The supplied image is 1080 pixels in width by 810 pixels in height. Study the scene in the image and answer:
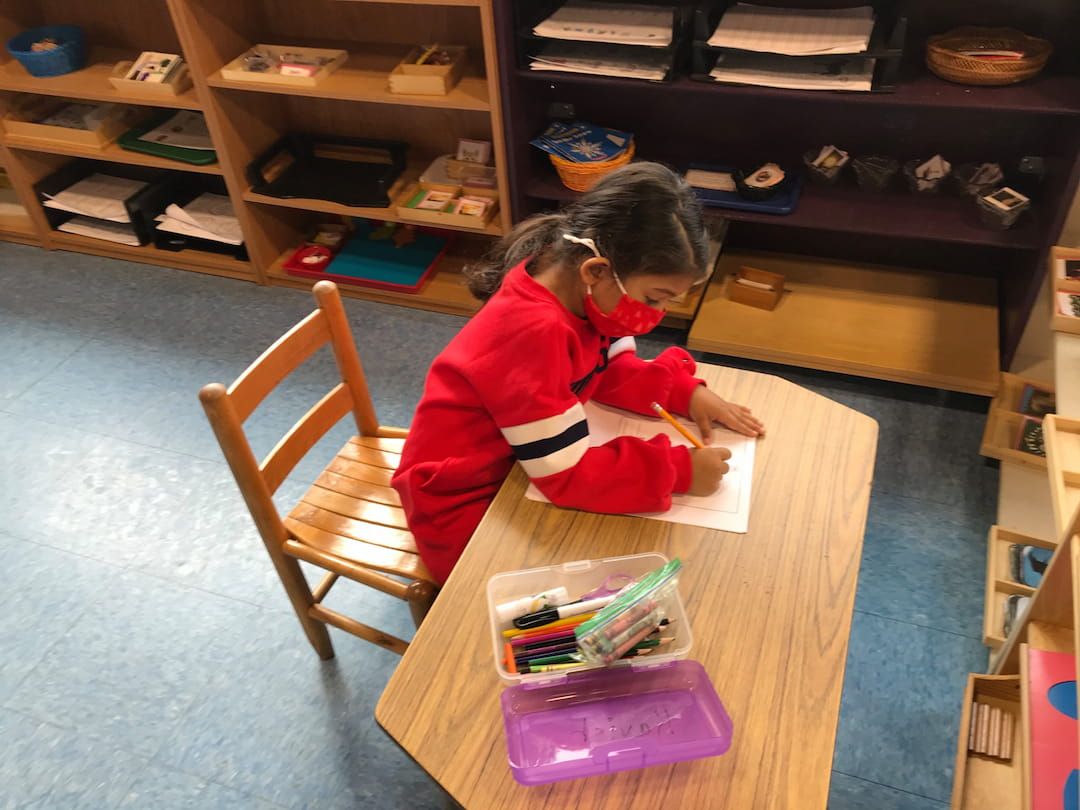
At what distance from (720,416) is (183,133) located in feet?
7.68

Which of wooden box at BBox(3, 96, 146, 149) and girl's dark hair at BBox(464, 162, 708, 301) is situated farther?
wooden box at BBox(3, 96, 146, 149)

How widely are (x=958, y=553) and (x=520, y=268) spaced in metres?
1.30

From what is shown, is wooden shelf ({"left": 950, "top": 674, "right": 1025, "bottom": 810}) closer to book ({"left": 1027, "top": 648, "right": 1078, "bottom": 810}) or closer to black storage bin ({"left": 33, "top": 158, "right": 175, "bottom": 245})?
book ({"left": 1027, "top": 648, "right": 1078, "bottom": 810})

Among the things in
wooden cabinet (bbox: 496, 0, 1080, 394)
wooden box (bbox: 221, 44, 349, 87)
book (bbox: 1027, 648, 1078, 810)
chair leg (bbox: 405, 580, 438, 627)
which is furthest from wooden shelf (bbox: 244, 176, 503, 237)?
book (bbox: 1027, 648, 1078, 810)

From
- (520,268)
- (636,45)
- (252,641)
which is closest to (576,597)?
(520,268)

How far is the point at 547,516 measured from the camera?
1126 millimetres

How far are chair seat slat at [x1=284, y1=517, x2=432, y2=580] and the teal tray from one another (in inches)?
66.7

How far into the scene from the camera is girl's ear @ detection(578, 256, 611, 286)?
115 cm

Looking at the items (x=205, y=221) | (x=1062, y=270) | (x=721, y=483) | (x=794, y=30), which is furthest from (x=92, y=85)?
(x=1062, y=270)

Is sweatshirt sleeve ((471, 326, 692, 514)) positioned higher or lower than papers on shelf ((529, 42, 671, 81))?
lower

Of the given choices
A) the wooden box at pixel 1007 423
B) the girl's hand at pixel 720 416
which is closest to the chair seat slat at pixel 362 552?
the girl's hand at pixel 720 416

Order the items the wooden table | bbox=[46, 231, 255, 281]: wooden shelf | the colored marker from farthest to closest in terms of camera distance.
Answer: bbox=[46, 231, 255, 281]: wooden shelf
the colored marker
the wooden table

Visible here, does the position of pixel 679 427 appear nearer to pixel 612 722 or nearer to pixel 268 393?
pixel 612 722

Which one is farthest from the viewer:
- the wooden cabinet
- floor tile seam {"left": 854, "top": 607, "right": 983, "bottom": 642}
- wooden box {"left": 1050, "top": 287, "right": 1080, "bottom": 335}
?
the wooden cabinet
